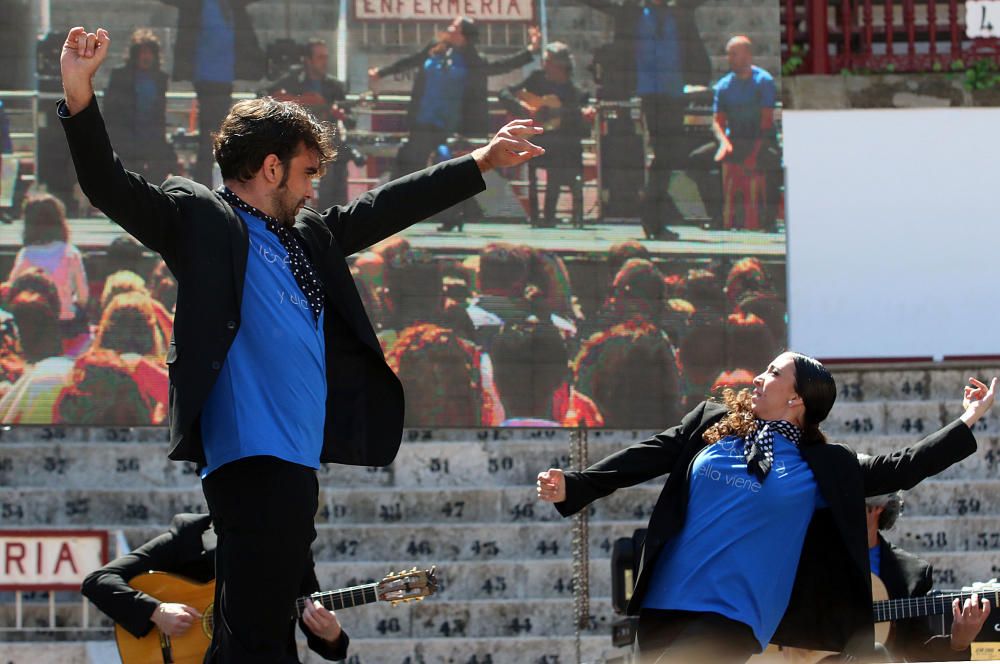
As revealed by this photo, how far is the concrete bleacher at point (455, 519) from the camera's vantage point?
6973mm

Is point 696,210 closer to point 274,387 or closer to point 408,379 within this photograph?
point 408,379

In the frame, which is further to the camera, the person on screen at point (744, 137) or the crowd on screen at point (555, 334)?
the person on screen at point (744, 137)

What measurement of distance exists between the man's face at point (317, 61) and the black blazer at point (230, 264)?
4.06 metres

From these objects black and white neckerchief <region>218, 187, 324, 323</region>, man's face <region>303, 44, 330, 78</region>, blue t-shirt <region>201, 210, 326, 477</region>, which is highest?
man's face <region>303, 44, 330, 78</region>

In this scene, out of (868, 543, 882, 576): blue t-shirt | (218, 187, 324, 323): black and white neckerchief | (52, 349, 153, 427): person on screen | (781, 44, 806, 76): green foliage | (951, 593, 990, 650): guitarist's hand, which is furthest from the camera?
(781, 44, 806, 76): green foliage

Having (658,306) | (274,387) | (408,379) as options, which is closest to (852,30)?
(658,306)

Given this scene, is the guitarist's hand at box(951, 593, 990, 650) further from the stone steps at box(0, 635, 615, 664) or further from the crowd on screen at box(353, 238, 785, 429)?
the stone steps at box(0, 635, 615, 664)

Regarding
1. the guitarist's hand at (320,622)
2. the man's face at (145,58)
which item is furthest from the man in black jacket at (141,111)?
the guitarist's hand at (320,622)

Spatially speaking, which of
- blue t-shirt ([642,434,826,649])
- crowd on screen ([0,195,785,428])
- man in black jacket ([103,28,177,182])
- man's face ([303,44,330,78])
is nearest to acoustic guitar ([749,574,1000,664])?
blue t-shirt ([642,434,826,649])

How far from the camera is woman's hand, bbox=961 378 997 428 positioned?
12.0ft

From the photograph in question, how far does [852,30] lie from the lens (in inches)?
405

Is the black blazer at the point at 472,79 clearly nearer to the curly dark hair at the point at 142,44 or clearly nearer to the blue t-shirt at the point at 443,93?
the blue t-shirt at the point at 443,93

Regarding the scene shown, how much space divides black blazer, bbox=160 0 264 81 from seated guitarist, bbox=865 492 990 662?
3.36m

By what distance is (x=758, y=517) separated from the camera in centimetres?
344
